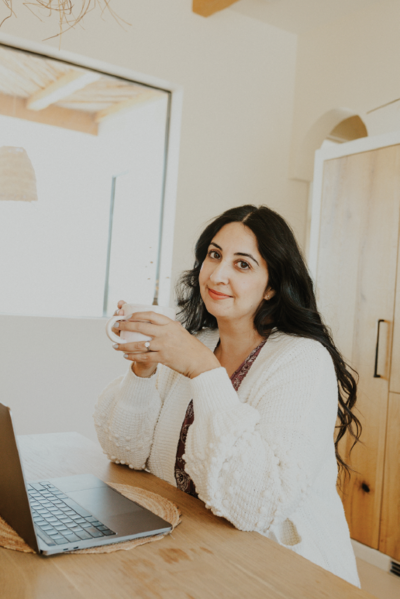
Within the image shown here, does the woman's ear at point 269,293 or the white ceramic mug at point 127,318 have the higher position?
the woman's ear at point 269,293

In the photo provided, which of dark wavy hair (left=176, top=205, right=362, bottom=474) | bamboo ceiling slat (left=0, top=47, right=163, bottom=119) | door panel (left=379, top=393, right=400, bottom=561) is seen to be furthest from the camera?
bamboo ceiling slat (left=0, top=47, right=163, bottom=119)

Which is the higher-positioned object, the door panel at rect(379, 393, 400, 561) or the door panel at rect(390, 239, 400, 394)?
the door panel at rect(390, 239, 400, 394)

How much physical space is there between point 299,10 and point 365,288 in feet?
6.03

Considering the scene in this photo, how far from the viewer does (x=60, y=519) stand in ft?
2.98

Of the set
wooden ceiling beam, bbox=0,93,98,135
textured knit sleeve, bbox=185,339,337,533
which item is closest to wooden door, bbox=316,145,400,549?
wooden ceiling beam, bbox=0,93,98,135

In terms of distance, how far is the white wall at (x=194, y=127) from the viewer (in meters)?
2.89

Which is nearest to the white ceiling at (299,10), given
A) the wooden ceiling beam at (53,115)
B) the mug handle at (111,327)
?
the wooden ceiling beam at (53,115)

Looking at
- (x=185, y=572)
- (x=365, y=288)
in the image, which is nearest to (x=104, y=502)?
(x=185, y=572)

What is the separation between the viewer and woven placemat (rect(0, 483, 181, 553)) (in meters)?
0.82

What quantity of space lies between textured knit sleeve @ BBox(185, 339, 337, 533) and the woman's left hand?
0.03 meters

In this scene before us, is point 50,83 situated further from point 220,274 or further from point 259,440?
point 259,440

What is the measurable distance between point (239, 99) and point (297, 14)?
610 mm

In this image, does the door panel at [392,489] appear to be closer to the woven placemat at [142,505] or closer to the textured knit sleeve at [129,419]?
the textured knit sleeve at [129,419]

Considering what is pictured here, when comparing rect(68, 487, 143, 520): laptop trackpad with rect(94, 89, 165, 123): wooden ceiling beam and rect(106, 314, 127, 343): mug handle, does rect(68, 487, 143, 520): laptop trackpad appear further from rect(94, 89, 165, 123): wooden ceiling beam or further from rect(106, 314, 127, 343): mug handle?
rect(94, 89, 165, 123): wooden ceiling beam
